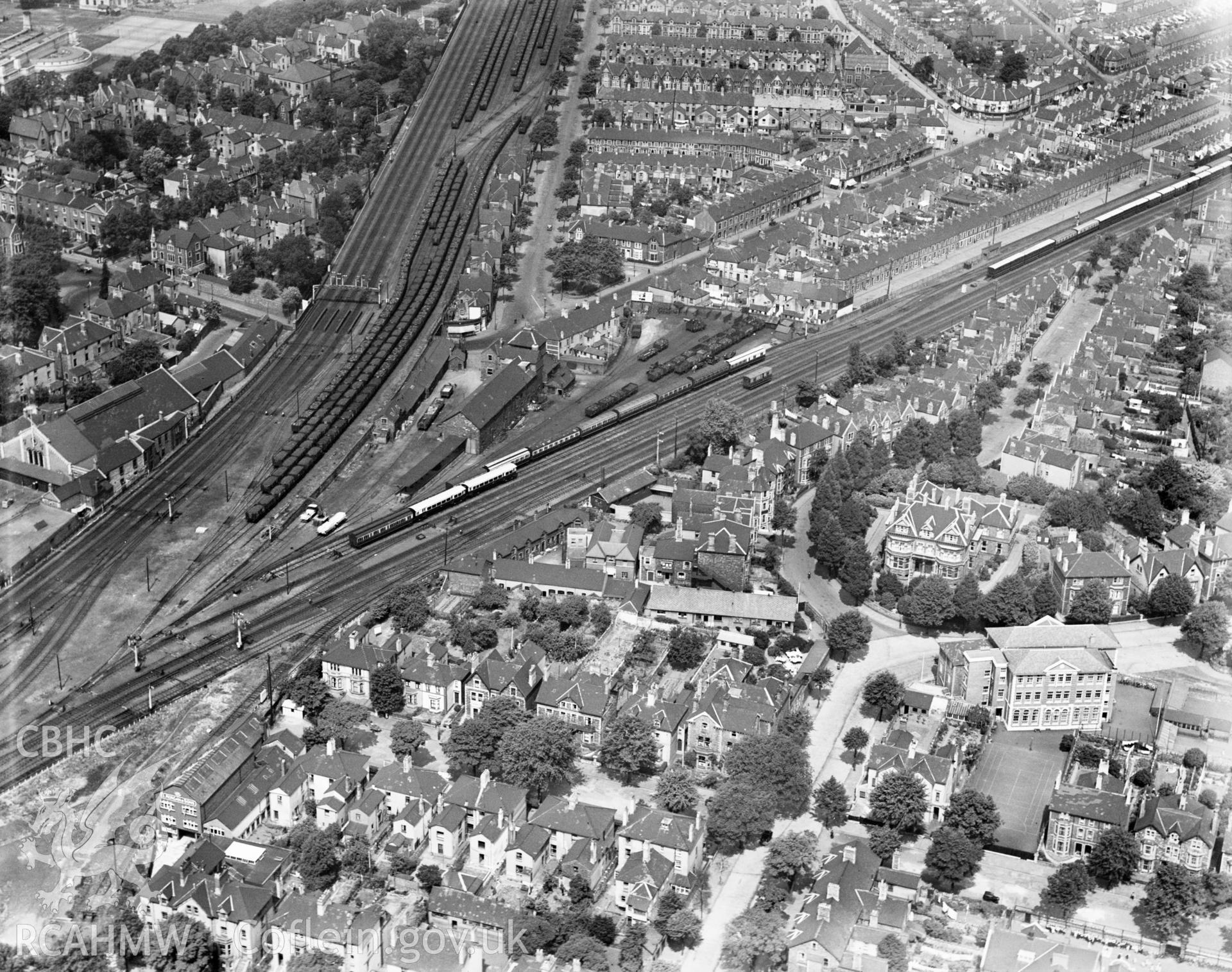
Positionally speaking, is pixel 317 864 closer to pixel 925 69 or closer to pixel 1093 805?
pixel 1093 805

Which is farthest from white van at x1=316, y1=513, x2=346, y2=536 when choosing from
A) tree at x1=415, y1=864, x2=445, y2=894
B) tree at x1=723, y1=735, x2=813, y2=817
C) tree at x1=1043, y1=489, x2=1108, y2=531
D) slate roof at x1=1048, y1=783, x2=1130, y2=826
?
slate roof at x1=1048, y1=783, x2=1130, y2=826

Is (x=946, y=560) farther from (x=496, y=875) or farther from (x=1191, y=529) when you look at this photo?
(x=496, y=875)

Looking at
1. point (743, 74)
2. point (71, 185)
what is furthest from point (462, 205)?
point (743, 74)

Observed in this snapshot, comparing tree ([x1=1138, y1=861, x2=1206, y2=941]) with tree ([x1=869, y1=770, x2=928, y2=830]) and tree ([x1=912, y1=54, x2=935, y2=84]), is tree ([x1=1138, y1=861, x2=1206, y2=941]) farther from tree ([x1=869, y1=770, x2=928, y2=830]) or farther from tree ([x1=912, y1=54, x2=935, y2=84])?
tree ([x1=912, y1=54, x2=935, y2=84])

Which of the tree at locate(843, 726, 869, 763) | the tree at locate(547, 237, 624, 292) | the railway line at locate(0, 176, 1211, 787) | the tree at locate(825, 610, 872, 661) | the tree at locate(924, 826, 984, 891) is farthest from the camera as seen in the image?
the tree at locate(547, 237, 624, 292)


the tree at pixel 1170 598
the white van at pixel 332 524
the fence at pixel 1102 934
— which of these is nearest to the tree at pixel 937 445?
the tree at pixel 1170 598

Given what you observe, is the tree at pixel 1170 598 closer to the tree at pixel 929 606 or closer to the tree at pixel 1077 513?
the tree at pixel 1077 513
